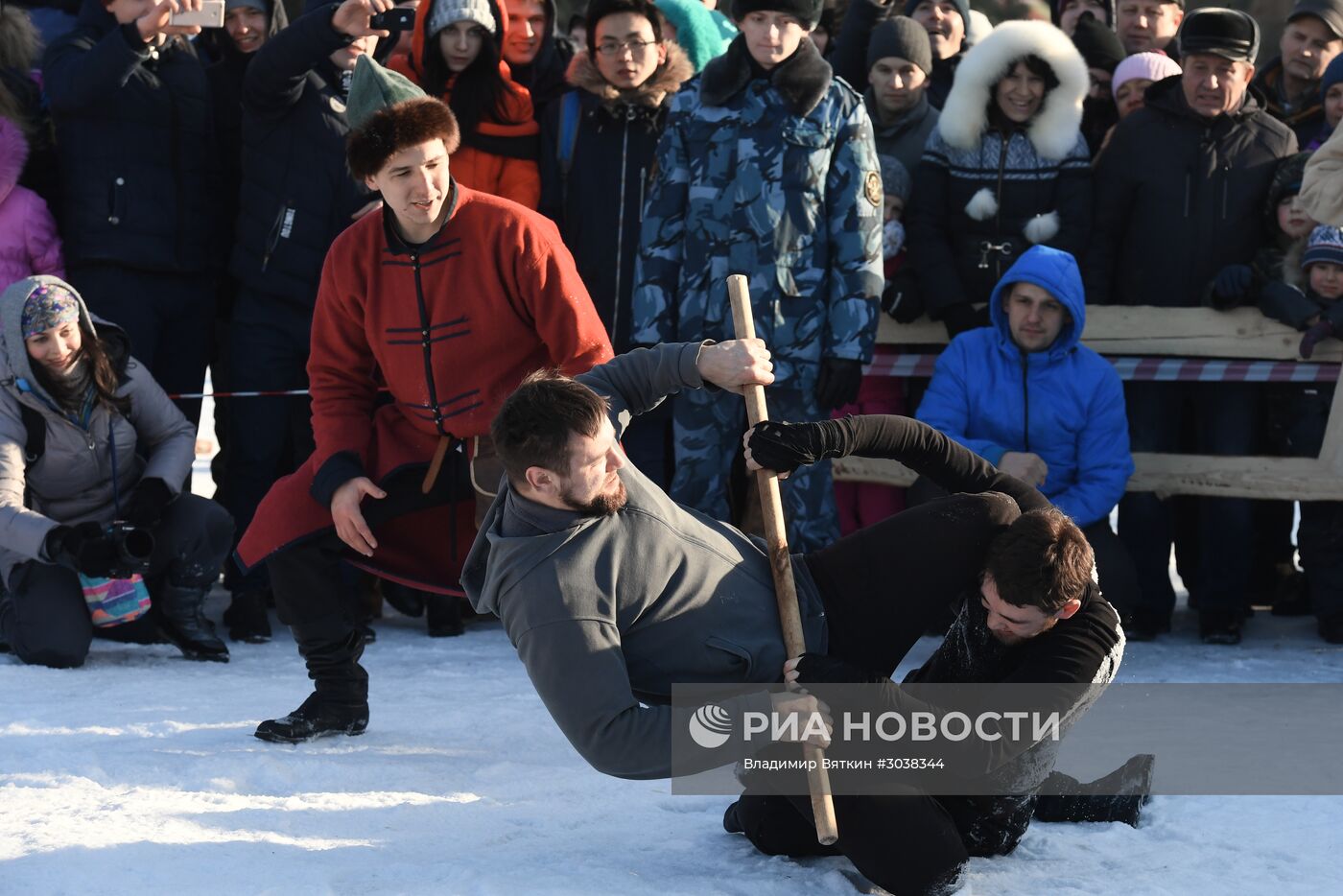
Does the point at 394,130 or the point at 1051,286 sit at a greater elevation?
the point at 394,130

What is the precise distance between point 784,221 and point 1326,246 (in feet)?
5.99

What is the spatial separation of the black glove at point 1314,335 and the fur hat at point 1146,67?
126 cm

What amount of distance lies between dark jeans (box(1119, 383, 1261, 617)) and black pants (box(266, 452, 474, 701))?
100 inches

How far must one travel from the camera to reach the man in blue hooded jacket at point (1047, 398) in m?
5.47

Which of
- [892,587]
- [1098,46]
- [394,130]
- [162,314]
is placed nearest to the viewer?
[892,587]

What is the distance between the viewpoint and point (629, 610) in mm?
3342

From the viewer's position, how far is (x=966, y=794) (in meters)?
3.56

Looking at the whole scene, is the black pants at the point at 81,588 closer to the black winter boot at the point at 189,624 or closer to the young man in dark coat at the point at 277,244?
the black winter boot at the point at 189,624

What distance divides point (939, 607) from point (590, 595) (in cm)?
81

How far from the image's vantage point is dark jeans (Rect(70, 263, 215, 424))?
607 cm

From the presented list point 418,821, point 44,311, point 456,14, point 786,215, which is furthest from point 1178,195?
point 44,311

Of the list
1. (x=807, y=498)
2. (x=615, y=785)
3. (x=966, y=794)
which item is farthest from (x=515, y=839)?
(x=807, y=498)

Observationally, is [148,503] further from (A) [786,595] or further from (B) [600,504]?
(A) [786,595]
